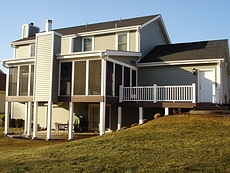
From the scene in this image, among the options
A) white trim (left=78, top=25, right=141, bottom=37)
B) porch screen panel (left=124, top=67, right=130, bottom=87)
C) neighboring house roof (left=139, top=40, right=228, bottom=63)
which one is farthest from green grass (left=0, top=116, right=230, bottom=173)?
white trim (left=78, top=25, right=141, bottom=37)

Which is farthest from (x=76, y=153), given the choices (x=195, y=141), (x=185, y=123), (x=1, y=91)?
(x=1, y=91)

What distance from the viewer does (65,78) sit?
15086 mm

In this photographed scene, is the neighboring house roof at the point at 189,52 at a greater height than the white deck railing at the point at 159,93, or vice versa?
the neighboring house roof at the point at 189,52

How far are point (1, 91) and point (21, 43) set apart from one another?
14.1 metres

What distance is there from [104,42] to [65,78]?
5446 mm

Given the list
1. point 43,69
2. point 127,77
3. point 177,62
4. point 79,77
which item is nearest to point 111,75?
point 79,77

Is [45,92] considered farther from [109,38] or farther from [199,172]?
[199,172]

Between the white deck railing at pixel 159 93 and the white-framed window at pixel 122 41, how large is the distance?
3830 mm

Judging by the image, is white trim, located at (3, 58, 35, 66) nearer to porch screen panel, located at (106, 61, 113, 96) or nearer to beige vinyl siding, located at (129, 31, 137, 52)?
porch screen panel, located at (106, 61, 113, 96)

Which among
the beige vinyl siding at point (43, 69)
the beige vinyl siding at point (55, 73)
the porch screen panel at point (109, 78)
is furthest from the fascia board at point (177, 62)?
the beige vinyl siding at point (43, 69)

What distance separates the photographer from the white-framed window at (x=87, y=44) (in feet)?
65.4

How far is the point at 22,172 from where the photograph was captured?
20.1ft

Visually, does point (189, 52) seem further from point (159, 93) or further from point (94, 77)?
point (94, 77)

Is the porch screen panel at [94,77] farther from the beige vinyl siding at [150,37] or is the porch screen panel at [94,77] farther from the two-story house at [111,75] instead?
the beige vinyl siding at [150,37]
